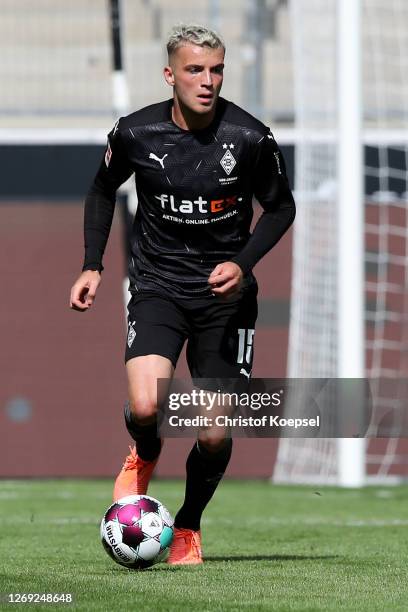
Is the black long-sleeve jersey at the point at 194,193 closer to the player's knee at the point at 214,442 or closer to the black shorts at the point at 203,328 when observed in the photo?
the black shorts at the point at 203,328

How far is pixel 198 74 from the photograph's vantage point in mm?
4793

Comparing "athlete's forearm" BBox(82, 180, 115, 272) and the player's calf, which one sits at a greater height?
"athlete's forearm" BBox(82, 180, 115, 272)

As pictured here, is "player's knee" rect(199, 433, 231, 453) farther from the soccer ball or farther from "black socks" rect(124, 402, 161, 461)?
the soccer ball

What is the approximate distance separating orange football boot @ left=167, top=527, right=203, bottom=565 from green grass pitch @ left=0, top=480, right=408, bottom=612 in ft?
0.22

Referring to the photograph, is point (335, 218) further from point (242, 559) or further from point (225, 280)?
point (225, 280)

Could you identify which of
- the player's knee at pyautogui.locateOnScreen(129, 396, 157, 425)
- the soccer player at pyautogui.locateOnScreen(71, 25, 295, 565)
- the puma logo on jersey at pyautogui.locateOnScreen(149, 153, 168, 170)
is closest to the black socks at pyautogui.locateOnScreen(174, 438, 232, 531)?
the soccer player at pyautogui.locateOnScreen(71, 25, 295, 565)

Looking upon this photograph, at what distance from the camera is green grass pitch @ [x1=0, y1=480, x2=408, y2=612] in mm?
3879

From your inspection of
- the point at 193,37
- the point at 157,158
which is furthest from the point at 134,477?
the point at 193,37

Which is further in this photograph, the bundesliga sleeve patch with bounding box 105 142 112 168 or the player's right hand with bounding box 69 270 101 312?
the bundesliga sleeve patch with bounding box 105 142 112 168

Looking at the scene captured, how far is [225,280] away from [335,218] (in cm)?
678

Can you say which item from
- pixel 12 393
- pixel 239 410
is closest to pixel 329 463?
pixel 12 393

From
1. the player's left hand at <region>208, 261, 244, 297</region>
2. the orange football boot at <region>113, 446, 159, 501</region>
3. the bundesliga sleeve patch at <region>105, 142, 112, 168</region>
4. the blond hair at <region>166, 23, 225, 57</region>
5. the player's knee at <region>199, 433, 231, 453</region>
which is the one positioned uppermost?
the blond hair at <region>166, 23, 225, 57</region>

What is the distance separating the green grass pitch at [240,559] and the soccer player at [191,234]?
0.46 metres

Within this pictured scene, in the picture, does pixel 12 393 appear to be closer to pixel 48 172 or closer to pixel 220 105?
pixel 48 172
